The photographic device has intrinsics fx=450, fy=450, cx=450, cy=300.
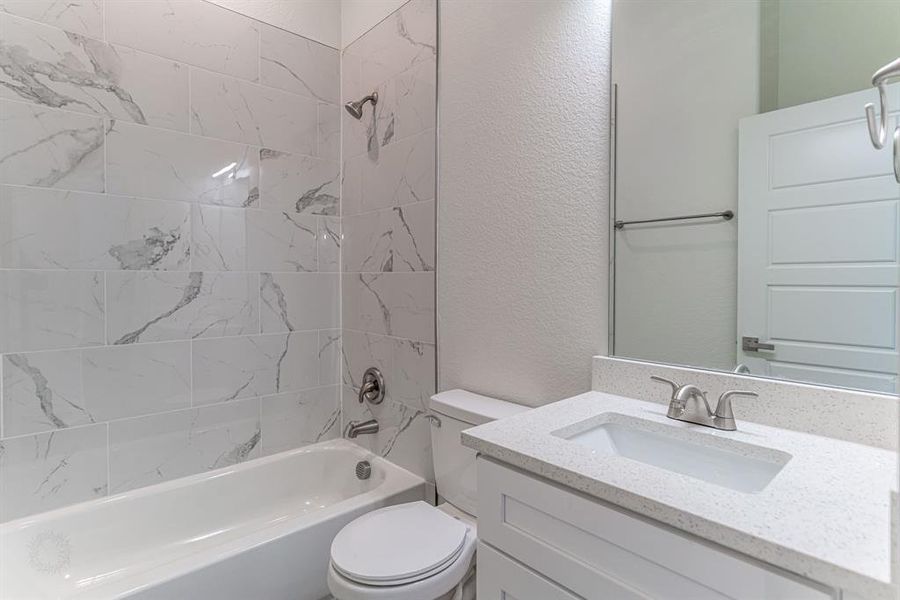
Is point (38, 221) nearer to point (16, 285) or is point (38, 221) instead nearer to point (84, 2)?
point (16, 285)

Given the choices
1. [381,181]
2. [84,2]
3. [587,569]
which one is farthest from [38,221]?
[587,569]

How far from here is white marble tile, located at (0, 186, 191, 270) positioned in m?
1.56

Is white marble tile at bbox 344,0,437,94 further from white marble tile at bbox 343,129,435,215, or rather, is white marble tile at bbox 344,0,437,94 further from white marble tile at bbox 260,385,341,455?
white marble tile at bbox 260,385,341,455

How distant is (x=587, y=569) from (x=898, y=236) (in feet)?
2.88

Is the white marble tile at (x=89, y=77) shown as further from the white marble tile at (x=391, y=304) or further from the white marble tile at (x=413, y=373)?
the white marble tile at (x=413, y=373)

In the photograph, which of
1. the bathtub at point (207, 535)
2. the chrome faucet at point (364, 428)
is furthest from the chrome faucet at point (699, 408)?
the chrome faucet at point (364, 428)

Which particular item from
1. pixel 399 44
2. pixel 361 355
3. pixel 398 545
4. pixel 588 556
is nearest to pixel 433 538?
pixel 398 545

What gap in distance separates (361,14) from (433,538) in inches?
91.2

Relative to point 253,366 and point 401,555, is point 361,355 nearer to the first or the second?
point 253,366

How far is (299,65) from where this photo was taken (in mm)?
2205

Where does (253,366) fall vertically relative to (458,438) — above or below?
above

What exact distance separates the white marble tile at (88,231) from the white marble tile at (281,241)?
270 mm

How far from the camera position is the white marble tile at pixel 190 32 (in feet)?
5.74

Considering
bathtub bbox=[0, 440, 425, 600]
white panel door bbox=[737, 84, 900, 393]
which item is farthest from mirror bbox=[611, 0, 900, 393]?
bathtub bbox=[0, 440, 425, 600]
